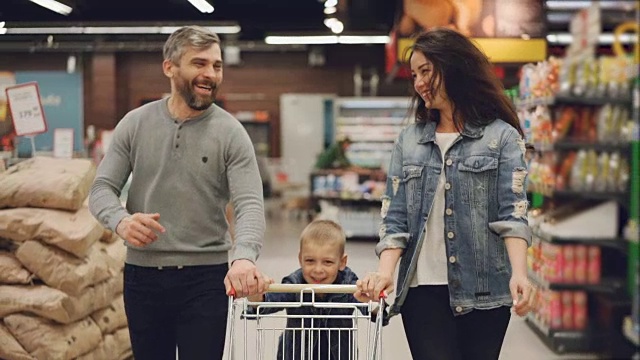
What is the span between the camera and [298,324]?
134 inches

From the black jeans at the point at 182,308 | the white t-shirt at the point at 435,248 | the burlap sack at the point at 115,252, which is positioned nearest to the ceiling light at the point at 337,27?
the burlap sack at the point at 115,252

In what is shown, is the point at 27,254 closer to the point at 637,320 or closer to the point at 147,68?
the point at 637,320

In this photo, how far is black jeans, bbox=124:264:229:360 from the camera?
3.14m

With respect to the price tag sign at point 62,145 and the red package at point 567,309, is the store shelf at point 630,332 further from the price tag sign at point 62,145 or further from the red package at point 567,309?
the price tag sign at point 62,145

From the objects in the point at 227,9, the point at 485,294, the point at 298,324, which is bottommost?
the point at 298,324

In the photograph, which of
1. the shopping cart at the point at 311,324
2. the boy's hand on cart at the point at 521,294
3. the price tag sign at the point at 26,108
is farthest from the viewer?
the price tag sign at the point at 26,108

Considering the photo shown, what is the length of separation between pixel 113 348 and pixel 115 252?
1.74 ft

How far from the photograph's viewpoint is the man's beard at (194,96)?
10.2 ft

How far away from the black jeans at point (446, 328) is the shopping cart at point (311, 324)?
0.10 metres

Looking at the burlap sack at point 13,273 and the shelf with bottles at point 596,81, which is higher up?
the shelf with bottles at point 596,81

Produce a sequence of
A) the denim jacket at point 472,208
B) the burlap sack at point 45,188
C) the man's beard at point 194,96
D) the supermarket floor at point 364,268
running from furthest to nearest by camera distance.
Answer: the supermarket floor at point 364,268 < the burlap sack at point 45,188 < the man's beard at point 194,96 < the denim jacket at point 472,208

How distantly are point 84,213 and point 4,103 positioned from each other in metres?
1.36

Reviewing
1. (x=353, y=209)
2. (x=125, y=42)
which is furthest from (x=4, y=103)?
(x=125, y=42)

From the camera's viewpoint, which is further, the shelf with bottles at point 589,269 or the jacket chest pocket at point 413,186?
the jacket chest pocket at point 413,186
